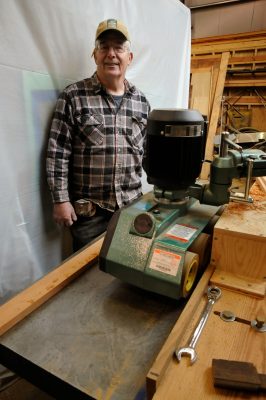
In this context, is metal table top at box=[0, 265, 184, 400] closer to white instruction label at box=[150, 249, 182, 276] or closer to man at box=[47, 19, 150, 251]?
white instruction label at box=[150, 249, 182, 276]

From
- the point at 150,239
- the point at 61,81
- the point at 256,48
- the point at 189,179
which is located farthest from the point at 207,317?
the point at 256,48

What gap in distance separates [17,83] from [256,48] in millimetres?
3820

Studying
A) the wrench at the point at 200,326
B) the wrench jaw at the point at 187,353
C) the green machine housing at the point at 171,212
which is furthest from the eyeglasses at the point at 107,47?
the wrench jaw at the point at 187,353

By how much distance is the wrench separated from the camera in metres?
0.54

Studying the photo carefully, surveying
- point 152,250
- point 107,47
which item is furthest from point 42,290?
point 107,47

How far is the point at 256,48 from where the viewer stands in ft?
A: 12.5

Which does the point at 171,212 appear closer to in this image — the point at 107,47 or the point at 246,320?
the point at 246,320

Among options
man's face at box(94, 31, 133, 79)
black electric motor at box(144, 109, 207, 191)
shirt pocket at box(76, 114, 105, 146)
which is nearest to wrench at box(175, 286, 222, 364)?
black electric motor at box(144, 109, 207, 191)

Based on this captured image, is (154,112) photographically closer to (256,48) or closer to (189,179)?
(189,179)

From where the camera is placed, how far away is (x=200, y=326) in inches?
24.1

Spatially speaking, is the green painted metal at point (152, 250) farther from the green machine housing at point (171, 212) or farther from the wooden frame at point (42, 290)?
the wooden frame at point (42, 290)

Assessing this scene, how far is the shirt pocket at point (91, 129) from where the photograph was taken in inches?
50.1

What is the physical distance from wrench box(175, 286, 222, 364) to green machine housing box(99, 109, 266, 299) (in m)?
0.06

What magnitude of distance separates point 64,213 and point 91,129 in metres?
0.41
